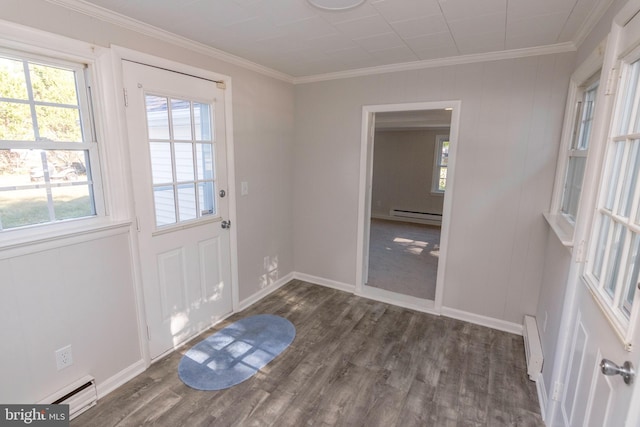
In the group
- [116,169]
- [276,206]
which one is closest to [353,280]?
→ [276,206]

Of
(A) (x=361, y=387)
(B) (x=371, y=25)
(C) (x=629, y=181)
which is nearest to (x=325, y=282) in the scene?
(A) (x=361, y=387)

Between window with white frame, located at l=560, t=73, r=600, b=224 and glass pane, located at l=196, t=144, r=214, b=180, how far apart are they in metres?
2.72

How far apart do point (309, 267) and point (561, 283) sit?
2.56 metres

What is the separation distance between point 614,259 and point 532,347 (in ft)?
4.36

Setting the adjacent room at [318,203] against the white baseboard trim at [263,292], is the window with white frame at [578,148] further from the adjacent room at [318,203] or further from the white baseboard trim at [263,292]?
the white baseboard trim at [263,292]

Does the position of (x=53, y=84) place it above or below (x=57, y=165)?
above

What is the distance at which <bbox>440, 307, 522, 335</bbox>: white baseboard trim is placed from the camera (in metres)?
2.84

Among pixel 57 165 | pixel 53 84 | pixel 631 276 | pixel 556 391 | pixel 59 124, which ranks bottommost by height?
pixel 556 391

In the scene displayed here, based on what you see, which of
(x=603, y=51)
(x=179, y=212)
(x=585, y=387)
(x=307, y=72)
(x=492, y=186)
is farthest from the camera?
(x=307, y=72)

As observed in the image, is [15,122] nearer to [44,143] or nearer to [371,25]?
[44,143]

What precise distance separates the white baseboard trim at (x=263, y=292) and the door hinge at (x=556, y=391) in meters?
2.55

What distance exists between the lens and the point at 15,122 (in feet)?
5.25

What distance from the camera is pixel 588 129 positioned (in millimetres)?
2090

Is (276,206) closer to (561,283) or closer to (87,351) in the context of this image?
(87,351)
